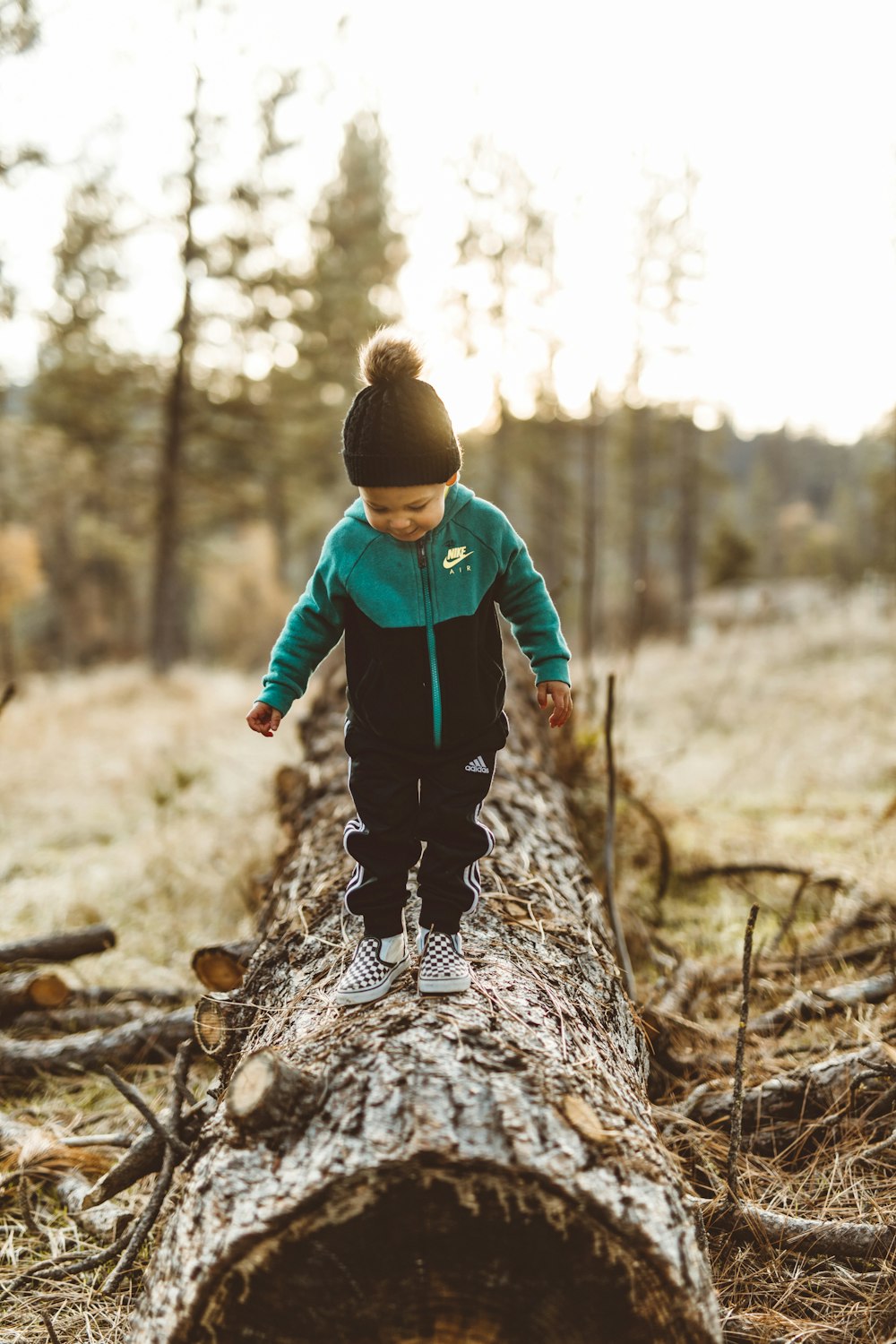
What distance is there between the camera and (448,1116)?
1.55 metres

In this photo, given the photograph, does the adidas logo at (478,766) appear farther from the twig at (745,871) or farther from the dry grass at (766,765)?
the twig at (745,871)

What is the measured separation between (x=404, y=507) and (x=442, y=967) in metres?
1.14

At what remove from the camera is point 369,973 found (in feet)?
7.11

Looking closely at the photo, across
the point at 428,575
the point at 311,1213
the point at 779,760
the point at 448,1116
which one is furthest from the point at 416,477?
the point at 779,760

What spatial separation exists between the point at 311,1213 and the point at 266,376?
17.9 meters

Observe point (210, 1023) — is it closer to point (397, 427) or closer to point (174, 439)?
point (397, 427)

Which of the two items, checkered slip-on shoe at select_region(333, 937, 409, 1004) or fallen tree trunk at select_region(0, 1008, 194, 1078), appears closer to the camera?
checkered slip-on shoe at select_region(333, 937, 409, 1004)

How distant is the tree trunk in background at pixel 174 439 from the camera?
43.9 ft

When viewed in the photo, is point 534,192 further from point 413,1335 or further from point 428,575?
point 413,1335

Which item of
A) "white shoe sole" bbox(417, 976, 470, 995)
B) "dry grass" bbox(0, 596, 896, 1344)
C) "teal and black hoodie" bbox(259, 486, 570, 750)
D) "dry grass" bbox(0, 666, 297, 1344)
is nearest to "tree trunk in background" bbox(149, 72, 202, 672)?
"dry grass" bbox(0, 596, 896, 1344)

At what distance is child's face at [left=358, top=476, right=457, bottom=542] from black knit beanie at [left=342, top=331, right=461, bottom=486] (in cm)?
2

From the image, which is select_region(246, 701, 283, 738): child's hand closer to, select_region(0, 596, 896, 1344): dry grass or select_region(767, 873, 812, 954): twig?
select_region(0, 596, 896, 1344): dry grass

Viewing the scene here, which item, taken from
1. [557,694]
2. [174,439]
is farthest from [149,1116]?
[174,439]

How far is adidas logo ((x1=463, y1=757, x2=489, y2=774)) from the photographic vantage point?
2289 millimetres
